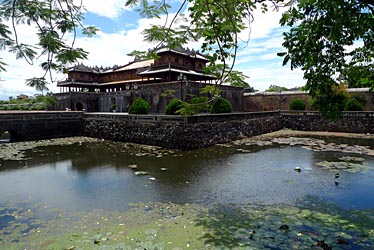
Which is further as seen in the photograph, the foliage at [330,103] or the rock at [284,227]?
the foliage at [330,103]

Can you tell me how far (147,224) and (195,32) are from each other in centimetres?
443

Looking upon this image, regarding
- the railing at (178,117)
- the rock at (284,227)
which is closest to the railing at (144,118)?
the railing at (178,117)

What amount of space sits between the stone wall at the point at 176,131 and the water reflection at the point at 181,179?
1.36m

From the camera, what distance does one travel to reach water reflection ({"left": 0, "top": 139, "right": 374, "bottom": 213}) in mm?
7628

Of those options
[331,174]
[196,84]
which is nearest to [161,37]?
[331,174]

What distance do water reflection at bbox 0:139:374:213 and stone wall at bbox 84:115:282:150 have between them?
1.36 meters

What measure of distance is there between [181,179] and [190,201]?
238 cm

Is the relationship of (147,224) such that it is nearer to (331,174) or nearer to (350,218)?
(350,218)

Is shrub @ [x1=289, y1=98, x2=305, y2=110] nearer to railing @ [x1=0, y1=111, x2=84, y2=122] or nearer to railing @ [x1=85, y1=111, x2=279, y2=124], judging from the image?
railing @ [x1=85, y1=111, x2=279, y2=124]

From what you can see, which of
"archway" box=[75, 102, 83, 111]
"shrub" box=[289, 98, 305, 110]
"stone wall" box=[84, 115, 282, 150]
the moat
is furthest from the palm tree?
"archway" box=[75, 102, 83, 111]

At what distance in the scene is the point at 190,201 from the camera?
744cm

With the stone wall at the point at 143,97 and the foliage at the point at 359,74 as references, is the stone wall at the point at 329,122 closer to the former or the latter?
the stone wall at the point at 143,97

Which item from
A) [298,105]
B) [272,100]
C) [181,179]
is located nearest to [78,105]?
[272,100]

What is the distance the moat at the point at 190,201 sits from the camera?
507 centimetres
